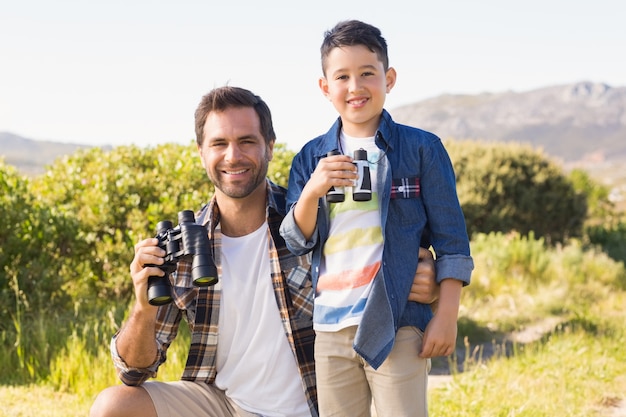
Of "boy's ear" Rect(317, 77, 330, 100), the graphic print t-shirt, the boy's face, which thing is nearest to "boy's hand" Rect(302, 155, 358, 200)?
the graphic print t-shirt

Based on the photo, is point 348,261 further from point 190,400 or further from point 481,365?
point 481,365

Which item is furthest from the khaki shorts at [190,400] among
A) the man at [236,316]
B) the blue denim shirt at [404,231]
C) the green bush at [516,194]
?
the green bush at [516,194]

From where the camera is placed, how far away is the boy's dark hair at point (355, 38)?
9.29ft

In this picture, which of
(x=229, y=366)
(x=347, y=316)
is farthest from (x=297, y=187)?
(x=229, y=366)

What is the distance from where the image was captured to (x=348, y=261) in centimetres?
275

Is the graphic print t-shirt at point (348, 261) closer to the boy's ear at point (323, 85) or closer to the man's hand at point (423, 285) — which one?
the man's hand at point (423, 285)

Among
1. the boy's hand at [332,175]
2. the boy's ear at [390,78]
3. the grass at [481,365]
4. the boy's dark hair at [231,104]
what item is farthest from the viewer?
the grass at [481,365]

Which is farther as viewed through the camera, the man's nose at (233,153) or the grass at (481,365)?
the grass at (481,365)

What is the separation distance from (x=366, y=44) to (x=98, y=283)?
4.67 metres

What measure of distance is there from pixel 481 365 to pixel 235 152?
338 centimetres

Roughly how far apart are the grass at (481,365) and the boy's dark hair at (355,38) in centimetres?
263

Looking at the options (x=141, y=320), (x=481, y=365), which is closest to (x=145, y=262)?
(x=141, y=320)

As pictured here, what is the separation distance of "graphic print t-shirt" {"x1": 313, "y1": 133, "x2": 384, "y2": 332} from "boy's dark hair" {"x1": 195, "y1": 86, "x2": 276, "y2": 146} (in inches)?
27.0

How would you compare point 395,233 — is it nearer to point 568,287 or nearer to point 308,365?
point 308,365
